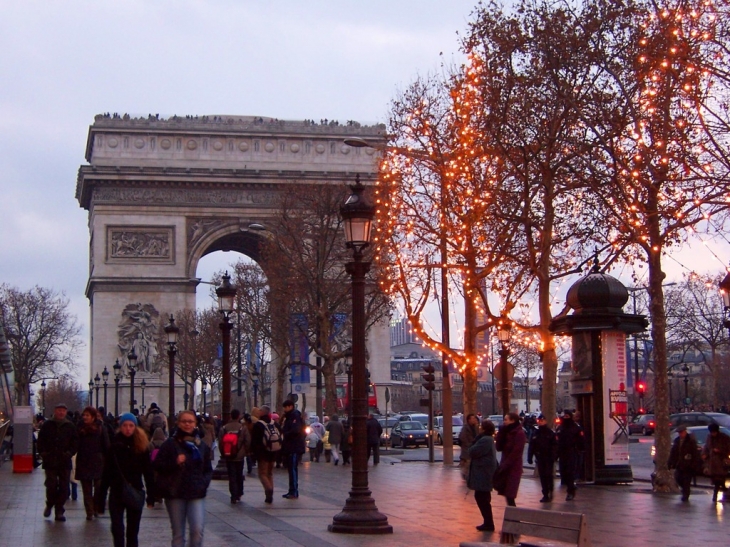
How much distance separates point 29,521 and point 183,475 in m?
7.51

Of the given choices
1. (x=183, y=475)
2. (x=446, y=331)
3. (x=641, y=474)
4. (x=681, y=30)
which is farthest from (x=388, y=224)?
(x=183, y=475)

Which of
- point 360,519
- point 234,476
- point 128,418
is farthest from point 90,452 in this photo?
point 128,418

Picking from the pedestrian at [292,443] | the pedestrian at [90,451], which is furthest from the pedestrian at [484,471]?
the pedestrian at [292,443]

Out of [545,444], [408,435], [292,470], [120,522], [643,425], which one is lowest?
[120,522]

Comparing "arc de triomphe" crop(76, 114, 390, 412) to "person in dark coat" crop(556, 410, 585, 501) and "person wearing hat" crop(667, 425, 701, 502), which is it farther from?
"person wearing hat" crop(667, 425, 701, 502)

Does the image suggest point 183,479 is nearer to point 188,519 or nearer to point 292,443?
point 188,519

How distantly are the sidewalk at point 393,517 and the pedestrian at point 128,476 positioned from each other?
2097mm

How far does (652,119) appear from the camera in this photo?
77.8ft

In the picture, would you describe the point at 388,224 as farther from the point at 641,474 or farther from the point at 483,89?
the point at 641,474

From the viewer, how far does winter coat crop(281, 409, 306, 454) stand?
896 inches

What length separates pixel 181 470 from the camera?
12336mm

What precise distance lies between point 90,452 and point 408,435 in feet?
130

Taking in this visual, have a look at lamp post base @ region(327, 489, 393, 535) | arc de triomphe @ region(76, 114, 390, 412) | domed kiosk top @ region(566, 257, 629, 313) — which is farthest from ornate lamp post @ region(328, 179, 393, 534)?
arc de triomphe @ region(76, 114, 390, 412)

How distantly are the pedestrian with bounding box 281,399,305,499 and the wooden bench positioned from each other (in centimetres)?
1022
